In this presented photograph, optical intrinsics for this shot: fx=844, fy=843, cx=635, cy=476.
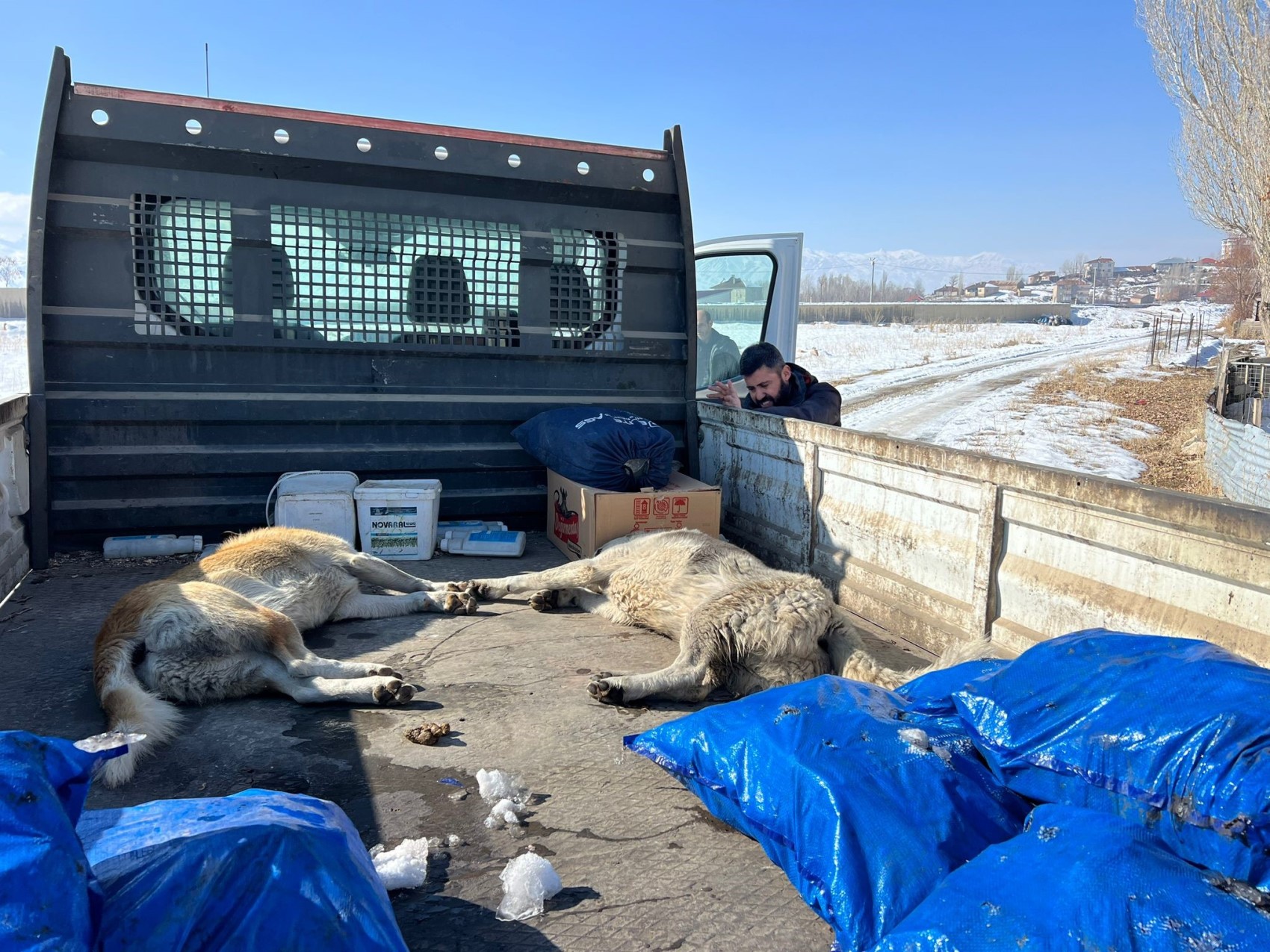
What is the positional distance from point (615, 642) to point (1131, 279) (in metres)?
167

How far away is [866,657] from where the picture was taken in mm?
3539

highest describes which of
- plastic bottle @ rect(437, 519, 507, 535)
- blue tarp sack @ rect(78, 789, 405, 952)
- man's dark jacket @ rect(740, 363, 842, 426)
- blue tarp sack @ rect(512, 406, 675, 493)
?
man's dark jacket @ rect(740, 363, 842, 426)

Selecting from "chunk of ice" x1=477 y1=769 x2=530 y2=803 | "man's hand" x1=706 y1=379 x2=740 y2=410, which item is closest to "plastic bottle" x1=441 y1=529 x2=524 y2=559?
"man's hand" x1=706 y1=379 x2=740 y2=410

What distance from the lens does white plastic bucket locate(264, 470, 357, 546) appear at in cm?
556

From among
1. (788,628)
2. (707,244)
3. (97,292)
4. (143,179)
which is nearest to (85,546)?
(97,292)

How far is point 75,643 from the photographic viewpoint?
4.12 meters

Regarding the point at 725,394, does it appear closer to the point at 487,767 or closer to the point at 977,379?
the point at 487,767

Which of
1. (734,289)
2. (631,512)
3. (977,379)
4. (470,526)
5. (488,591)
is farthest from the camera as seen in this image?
(977,379)

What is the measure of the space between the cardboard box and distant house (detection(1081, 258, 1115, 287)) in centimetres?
15094

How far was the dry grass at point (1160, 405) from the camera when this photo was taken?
12.8 m

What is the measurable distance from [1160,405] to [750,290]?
703 inches

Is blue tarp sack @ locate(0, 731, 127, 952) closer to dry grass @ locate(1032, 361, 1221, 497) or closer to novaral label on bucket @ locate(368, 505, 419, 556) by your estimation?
novaral label on bucket @ locate(368, 505, 419, 556)

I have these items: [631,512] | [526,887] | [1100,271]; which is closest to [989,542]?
[631,512]

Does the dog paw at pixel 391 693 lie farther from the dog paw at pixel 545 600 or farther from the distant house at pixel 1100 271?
the distant house at pixel 1100 271
